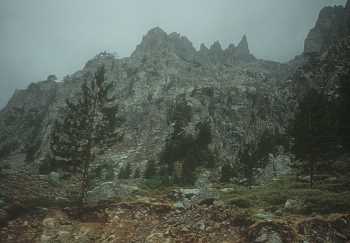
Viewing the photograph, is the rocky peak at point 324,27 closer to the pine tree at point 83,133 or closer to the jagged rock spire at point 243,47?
the jagged rock spire at point 243,47

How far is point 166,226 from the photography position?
1524 cm

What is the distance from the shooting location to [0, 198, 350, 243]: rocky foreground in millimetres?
13039

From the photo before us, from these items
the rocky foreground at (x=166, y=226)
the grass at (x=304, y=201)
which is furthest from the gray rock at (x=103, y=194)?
the grass at (x=304, y=201)

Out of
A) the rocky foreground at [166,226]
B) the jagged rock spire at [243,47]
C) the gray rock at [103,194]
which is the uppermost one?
the jagged rock spire at [243,47]

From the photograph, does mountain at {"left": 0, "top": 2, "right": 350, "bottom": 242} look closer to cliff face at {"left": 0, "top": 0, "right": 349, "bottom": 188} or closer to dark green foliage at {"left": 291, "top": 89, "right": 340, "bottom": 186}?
cliff face at {"left": 0, "top": 0, "right": 349, "bottom": 188}

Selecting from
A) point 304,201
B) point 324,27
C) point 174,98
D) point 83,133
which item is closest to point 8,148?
point 174,98

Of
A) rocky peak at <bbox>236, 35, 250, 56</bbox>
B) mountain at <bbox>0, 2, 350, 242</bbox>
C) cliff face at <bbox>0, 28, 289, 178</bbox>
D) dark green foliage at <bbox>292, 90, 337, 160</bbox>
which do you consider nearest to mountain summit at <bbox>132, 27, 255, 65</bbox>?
rocky peak at <bbox>236, 35, 250, 56</bbox>

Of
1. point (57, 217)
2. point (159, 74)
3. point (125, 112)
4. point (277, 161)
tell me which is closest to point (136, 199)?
point (57, 217)

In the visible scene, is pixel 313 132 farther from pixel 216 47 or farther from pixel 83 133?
pixel 216 47

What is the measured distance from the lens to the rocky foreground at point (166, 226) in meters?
13.0

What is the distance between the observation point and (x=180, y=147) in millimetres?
44125

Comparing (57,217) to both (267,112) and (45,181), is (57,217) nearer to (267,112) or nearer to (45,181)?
(45,181)

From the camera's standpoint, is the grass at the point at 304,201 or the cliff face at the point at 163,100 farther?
the cliff face at the point at 163,100

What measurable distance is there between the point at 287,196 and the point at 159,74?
106076mm
